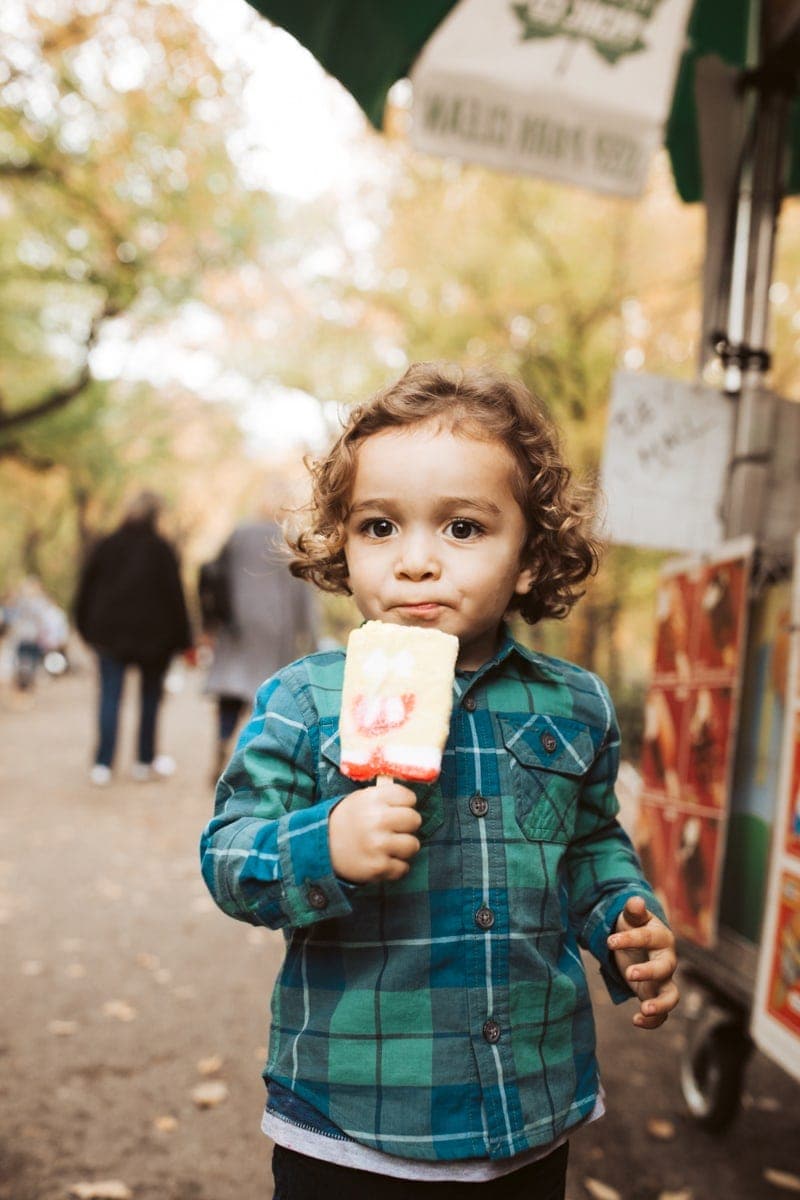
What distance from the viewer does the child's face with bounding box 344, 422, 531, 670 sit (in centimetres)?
171

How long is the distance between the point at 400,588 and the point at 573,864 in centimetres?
66

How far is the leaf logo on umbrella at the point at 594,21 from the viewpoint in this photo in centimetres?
353

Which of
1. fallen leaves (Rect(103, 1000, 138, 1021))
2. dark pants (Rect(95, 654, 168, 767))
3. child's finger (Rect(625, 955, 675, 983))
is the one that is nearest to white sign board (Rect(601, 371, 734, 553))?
child's finger (Rect(625, 955, 675, 983))

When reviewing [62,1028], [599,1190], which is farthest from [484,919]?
[62,1028]

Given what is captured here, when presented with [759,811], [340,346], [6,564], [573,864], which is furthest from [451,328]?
[6,564]

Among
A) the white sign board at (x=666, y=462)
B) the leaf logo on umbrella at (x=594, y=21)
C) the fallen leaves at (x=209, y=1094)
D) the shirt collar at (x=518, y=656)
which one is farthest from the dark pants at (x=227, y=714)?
the shirt collar at (x=518, y=656)

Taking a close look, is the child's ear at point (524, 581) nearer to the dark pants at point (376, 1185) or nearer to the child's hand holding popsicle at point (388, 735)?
the child's hand holding popsicle at point (388, 735)

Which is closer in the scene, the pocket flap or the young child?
the young child

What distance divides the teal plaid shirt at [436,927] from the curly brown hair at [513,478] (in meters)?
0.24

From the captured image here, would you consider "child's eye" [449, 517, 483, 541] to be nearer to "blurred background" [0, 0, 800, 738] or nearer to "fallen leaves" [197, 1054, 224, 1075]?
"fallen leaves" [197, 1054, 224, 1075]

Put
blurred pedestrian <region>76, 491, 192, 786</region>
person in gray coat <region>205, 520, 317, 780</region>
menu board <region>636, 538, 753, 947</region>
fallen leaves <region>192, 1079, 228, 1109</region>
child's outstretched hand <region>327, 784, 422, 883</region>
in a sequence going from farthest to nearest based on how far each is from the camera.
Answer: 1. blurred pedestrian <region>76, 491, 192, 786</region>
2. person in gray coat <region>205, 520, 317, 780</region>
3. fallen leaves <region>192, 1079, 228, 1109</region>
4. menu board <region>636, 538, 753, 947</region>
5. child's outstretched hand <region>327, 784, 422, 883</region>

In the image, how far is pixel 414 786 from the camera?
5.58 ft

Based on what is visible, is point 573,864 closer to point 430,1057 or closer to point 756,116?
point 430,1057

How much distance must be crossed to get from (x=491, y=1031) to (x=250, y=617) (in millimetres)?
6381
